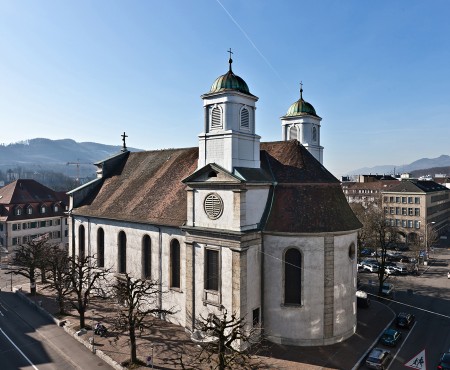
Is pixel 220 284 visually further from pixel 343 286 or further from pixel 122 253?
pixel 122 253

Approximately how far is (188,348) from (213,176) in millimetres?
15619

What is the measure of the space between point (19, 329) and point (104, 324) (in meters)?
9.00

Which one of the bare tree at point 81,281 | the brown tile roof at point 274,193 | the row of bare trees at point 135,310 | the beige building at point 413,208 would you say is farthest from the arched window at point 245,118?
the beige building at point 413,208

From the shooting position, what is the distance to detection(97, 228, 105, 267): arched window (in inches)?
1802

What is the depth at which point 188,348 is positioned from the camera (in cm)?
3284

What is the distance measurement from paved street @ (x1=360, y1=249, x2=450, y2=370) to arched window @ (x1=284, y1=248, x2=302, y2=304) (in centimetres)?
957

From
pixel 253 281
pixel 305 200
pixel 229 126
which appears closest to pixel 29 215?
pixel 229 126

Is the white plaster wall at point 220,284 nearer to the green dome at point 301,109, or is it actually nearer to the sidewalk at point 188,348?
Answer: the sidewalk at point 188,348

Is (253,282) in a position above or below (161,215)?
below

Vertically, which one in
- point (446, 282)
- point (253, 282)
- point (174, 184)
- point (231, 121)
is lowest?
point (446, 282)

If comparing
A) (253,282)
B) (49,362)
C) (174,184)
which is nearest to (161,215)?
(174,184)

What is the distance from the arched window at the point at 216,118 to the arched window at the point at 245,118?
2169 millimetres

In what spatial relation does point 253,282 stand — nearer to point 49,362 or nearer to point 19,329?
point 49,362

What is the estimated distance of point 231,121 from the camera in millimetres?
33750
